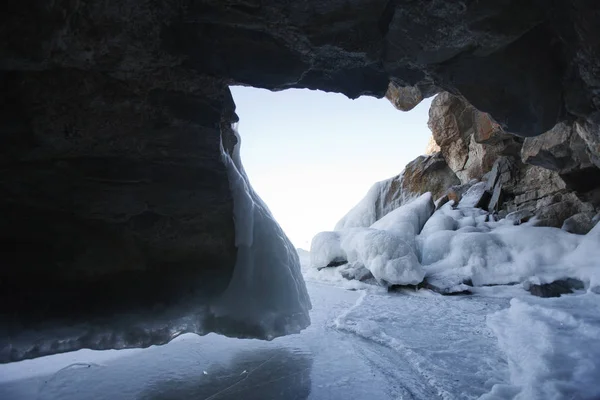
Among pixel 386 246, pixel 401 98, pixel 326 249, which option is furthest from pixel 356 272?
pixel 401 98

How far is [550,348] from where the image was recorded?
10.4 feet

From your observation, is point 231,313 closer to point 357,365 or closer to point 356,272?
point 357,365

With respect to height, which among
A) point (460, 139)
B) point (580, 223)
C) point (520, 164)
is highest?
point (460, 139)

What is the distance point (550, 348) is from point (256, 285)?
9.28 feet

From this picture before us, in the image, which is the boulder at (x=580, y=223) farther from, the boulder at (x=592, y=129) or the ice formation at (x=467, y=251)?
the boulder at (x=592, y=129)

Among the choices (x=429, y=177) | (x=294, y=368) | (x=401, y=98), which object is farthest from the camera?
(x=429, y=177)

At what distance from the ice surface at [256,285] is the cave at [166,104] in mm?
63

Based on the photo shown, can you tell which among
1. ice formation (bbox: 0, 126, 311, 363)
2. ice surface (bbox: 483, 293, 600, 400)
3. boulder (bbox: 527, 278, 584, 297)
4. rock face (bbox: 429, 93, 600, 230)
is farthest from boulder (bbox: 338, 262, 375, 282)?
ice formation (bbox: 0, 126, 311, 363)

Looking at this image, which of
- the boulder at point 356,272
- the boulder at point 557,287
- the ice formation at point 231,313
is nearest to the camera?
the ice formation at point 231,313

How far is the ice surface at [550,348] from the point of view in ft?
7.61

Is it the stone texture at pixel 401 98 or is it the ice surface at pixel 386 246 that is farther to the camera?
the stone texture at pixel 401 98

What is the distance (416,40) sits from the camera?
2.56 m

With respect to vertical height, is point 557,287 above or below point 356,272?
above

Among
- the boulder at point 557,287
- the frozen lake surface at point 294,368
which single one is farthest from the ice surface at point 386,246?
the frozen lake surface at point 294,368
